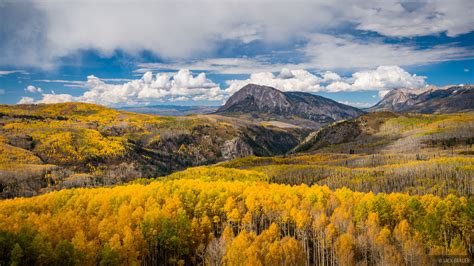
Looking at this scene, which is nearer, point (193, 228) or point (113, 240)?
point (113, 240)

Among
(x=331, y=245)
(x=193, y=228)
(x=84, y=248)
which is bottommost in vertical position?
(x=331, y=245)

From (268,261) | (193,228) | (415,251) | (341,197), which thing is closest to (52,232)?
(193,228)

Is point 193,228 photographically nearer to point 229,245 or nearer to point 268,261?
point 229,245

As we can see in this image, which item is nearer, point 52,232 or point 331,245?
point 52,232

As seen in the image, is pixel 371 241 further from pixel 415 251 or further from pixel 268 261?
pixel 268 261

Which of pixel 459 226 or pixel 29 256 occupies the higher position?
pixel 29 256

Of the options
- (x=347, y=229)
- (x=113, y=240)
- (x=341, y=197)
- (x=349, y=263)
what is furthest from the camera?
(x=341, y=197)

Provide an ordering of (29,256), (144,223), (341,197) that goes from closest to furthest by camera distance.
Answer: (29,256) < (144,223) < (341,197)

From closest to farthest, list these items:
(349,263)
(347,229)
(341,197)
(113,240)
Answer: (113,240), (349,263), (347,229), (341,197)

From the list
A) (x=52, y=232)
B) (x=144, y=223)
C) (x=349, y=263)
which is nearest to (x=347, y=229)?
(x=349, y=263)
